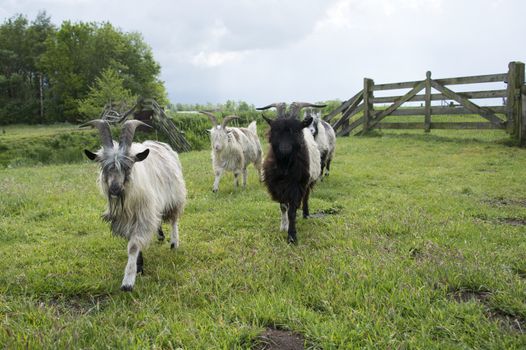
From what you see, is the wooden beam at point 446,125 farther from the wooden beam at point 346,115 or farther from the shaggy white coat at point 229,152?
the shaggy white coat at point 229,152

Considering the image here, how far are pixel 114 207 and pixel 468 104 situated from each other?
1549cm

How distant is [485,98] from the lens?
15.9 meters

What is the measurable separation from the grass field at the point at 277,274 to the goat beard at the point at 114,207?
2.13 feet

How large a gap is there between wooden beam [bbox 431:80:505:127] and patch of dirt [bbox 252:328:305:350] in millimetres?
15282

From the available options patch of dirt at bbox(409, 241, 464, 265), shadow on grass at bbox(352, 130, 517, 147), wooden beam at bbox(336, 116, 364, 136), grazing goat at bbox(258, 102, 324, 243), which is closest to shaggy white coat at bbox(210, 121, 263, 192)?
grazing goat at bbox(258, 102, 324, 243)

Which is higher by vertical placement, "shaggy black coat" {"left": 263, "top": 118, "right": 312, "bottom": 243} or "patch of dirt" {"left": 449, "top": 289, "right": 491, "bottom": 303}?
"shaggy black coat" {"left": 263, "top": 118, "right": 312, "bottom": 243}

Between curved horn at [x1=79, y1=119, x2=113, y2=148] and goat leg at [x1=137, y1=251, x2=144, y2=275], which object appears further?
goat leg at [x1=137, y1=251, x2=144, y2=275]

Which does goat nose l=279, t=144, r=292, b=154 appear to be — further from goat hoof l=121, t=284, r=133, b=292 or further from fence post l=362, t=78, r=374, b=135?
fence post l=362, t=78, r=374, b=135

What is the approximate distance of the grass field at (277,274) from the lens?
3.10 metres

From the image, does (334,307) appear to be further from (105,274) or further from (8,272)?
(8,272)

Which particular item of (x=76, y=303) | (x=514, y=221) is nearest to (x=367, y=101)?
(x=514, y=221)

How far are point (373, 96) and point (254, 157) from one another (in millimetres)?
11274

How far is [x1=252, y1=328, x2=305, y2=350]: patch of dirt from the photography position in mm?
3014

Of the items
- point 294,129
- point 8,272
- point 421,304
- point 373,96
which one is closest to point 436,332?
point 421,304
